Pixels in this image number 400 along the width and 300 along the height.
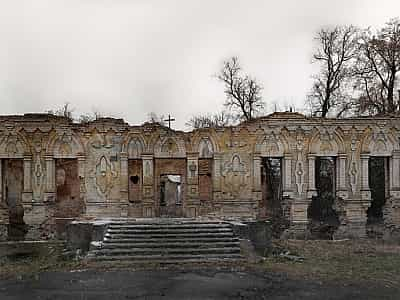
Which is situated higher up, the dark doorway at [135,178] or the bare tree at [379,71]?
the bare tree at [379,71]

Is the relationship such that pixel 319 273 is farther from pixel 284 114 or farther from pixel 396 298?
pixel 284 114

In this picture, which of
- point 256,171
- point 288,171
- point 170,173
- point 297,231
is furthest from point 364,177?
point 170,173

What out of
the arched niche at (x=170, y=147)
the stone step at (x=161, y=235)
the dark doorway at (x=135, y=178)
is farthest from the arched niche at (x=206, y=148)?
the stone step at (x=161, y=235)

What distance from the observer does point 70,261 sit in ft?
49.5

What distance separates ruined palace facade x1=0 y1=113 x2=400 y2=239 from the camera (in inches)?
968

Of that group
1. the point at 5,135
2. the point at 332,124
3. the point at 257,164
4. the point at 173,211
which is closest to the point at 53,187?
the point at 5,135

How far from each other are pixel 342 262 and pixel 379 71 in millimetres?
20786

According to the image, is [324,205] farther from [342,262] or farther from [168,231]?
[342,262]

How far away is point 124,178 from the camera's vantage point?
24.7 meters

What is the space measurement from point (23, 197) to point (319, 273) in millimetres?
14747

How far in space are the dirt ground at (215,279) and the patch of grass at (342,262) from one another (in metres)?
0.02

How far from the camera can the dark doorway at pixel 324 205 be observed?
82.8 feet

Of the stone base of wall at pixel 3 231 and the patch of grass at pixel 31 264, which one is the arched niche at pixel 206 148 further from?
the patch of grass at pixel 31 264

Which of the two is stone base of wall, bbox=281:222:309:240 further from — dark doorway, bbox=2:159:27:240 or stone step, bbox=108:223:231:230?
dark doorway, bbox=2:159:27:240
